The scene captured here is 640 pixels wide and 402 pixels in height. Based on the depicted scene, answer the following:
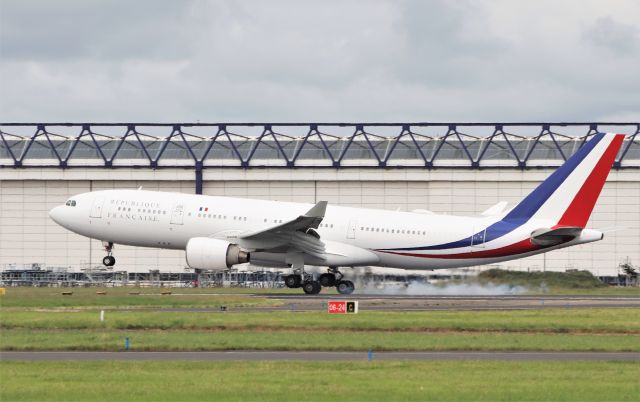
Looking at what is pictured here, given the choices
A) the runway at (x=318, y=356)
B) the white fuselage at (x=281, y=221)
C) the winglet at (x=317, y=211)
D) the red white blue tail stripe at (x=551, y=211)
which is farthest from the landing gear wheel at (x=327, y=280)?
the runway at (x=318, y=356)

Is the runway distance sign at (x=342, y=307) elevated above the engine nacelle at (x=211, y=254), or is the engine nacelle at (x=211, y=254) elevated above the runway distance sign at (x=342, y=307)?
the engine nacelle at (x=211, y=254)

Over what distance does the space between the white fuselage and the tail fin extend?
830mm

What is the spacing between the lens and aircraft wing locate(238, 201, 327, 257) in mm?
61500

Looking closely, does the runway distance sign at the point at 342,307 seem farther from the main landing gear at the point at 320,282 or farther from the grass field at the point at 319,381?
the main landing gear at the point at 320,282

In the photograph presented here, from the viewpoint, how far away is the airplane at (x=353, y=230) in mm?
61656

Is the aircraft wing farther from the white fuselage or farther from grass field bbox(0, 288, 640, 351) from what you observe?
grass field bbox(0, 288, 640, 351)

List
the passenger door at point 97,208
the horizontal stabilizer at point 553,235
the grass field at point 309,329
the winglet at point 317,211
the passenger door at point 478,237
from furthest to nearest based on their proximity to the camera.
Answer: the passenger door at point 97,208
the passenger door at point 478,237
the horizontal stabilizer at point 553,235
the winglet at point 317,211
the grass field at point 309,329

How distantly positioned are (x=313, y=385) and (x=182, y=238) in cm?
4051

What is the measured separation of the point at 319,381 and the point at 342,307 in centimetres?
2001

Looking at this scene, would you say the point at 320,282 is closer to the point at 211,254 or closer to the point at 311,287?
the point at 311,287

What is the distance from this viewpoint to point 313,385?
24.9m

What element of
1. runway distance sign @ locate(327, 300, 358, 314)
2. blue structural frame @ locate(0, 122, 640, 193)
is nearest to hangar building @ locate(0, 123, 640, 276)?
blue structural frame @ locate(0, 122, 640, 193)

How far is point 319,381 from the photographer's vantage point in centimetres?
2552

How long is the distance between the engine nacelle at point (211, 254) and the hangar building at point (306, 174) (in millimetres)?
27017
